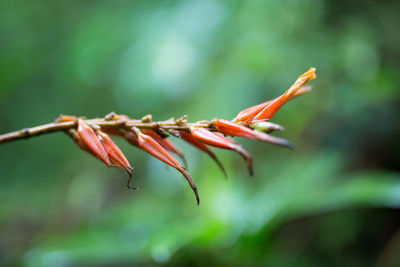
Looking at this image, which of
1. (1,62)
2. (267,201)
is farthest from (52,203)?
(267,201)

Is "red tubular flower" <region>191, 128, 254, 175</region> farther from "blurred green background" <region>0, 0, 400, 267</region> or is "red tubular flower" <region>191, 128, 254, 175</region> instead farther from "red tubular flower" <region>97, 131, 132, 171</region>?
"blurred green background" <region>0, 0, 400, 267</region>

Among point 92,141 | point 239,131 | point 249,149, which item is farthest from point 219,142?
point 249,149

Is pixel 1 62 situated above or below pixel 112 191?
above

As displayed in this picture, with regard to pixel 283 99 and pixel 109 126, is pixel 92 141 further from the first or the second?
pixel 283 99

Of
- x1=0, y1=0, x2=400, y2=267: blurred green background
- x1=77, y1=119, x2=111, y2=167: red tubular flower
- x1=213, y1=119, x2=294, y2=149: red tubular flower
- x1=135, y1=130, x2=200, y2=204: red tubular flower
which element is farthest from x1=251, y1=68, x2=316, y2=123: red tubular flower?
x1=0, y1=0, x2=400, y2=267: blurred green background

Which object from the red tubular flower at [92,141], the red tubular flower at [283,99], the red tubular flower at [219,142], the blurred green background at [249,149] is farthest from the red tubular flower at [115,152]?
the blurred green background at [249,149]

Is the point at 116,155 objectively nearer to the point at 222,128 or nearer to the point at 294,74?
the point at 222,128
